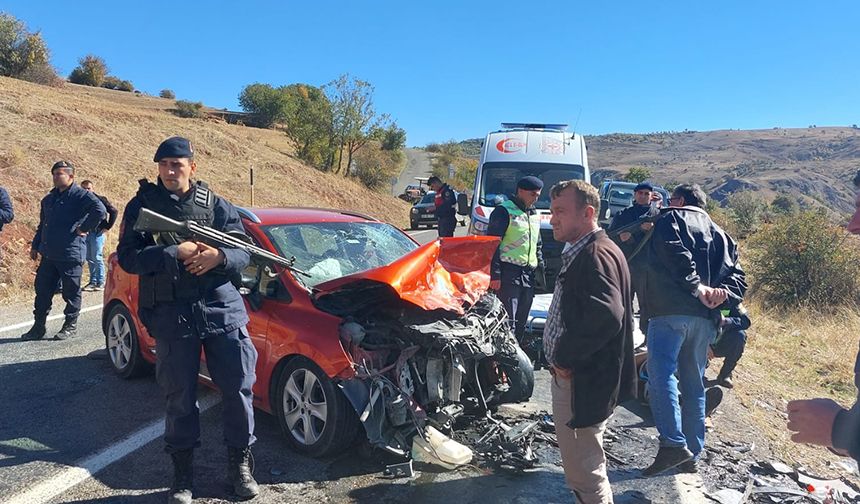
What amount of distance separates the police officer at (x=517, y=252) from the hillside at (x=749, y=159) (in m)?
53.0

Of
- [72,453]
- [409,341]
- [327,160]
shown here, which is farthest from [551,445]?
[327,160]

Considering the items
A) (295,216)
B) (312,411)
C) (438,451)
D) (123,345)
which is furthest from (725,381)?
(123,345)

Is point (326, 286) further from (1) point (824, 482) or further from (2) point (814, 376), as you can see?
(2) point (814, 376)

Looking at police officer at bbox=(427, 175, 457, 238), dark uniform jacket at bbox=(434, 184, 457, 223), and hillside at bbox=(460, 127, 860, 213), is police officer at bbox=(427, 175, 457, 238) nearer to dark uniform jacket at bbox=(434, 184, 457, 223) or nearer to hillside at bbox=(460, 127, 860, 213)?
dark uniform jacket at bbox=(434, 184, 457, 223)

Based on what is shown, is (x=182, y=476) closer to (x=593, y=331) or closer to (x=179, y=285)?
(x=179, y=285)

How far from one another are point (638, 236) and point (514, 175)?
16.6 feet

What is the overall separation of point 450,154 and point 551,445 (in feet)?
272

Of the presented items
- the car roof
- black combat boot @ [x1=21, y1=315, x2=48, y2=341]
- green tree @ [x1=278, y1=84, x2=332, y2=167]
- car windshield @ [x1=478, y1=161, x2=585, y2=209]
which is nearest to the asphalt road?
the car roof

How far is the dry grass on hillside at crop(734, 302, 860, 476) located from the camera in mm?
4742

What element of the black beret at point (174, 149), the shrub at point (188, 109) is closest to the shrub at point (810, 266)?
the black beret at point (174, 149)

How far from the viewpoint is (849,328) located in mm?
9734

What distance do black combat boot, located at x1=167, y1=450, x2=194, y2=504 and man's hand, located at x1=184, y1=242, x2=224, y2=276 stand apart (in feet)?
3.26

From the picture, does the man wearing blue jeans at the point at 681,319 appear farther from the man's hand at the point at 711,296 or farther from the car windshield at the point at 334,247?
the car windshield at the point at 334,247

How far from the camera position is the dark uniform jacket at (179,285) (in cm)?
307
